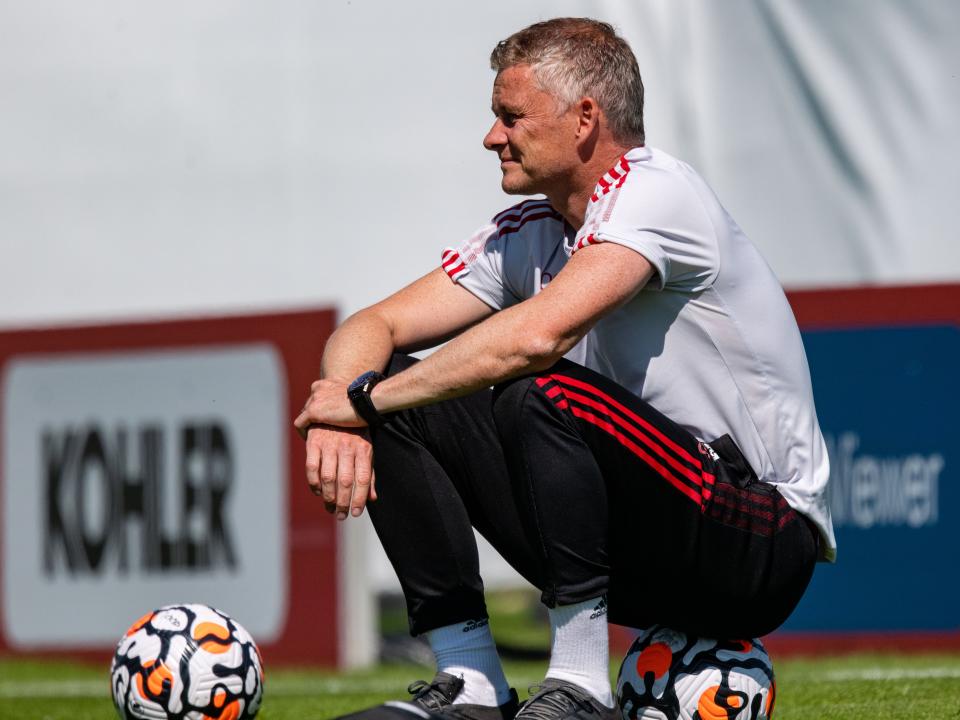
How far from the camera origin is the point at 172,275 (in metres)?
7.65

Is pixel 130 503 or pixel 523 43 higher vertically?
pixel 523 43

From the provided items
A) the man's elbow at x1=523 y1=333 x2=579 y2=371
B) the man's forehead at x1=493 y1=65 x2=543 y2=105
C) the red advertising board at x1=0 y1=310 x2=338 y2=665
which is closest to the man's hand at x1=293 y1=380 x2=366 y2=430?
the man's elbow at x1=523 y1=333 x2=579 y2=371

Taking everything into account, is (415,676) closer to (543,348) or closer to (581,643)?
(581,643)

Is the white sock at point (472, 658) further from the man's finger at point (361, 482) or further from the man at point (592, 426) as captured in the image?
the man's finger at point (361, 482)

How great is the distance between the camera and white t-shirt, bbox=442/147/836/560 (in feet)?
9.14

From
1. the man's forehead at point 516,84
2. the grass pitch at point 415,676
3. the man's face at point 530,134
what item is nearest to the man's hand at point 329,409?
the man's face at point 530,134

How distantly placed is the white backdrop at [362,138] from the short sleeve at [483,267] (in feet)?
12.3

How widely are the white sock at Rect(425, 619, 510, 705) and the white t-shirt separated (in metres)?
0.56

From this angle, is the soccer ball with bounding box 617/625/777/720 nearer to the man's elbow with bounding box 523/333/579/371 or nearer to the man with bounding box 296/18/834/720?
the man with bounding box 296/18/834/720

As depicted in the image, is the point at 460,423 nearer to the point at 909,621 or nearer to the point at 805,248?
the point at 909,621

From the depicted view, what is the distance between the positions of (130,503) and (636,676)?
4021 millimetres

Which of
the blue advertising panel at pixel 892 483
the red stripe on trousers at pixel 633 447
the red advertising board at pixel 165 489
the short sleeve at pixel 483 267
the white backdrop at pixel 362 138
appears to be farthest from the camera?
the white backdrop at pixel 362 138

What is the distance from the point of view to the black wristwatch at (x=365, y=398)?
2.78 metres

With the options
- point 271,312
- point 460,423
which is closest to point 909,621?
point 271,312
